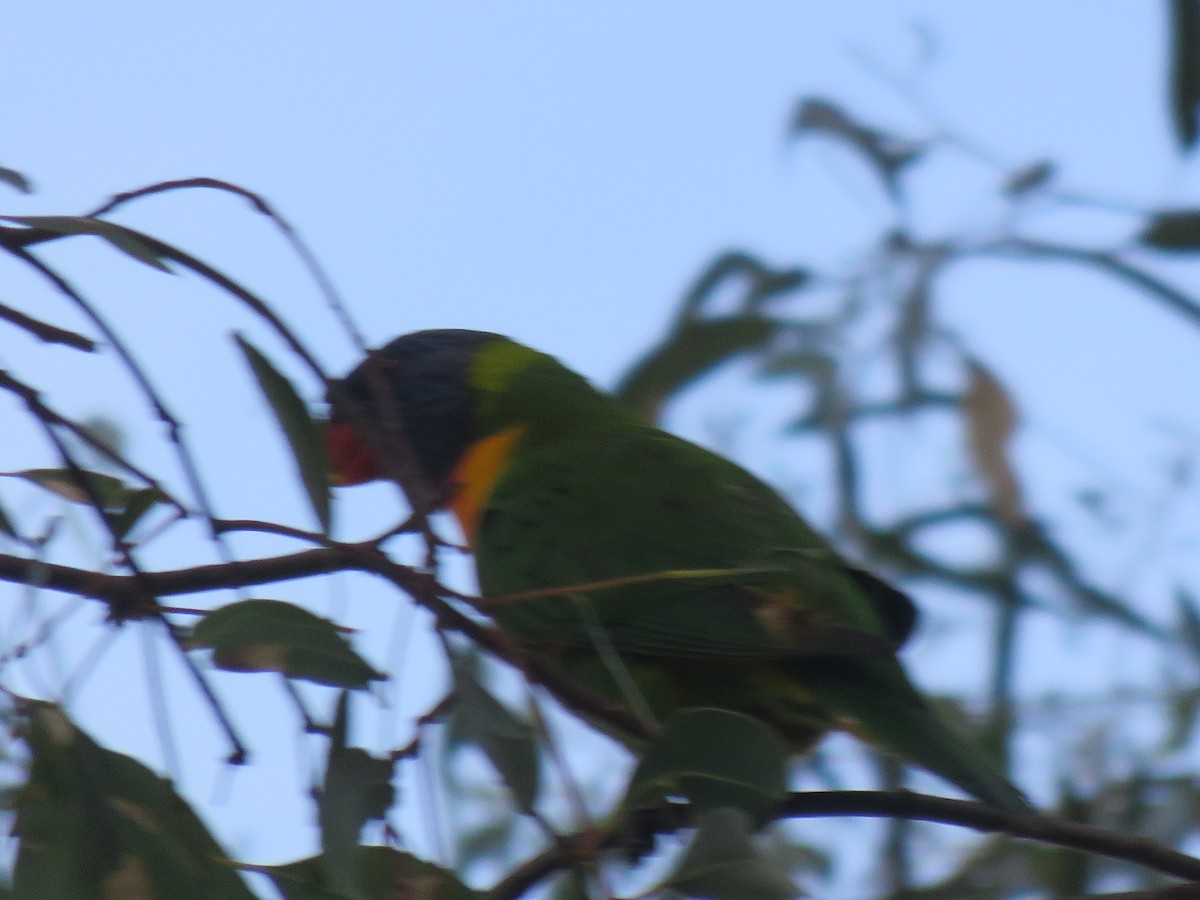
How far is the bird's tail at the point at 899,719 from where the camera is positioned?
124cm

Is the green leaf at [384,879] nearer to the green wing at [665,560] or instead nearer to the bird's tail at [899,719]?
the green wing at [665,560]

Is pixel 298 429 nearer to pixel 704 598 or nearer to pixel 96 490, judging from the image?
pixel 96 490

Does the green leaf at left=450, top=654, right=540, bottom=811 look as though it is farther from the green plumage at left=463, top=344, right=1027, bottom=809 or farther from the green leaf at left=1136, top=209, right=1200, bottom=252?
the green leaf at left=1136, top=209, right=1200, bottom=252

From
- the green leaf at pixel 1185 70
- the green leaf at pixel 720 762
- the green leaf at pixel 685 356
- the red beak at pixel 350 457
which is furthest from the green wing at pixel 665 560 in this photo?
the green leaf at pixel 1185 70

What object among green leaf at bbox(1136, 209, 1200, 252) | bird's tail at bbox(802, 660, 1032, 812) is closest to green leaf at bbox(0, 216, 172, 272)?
bird's tail at bbox(802, 660, 1032, 812)

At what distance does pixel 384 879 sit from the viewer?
917 millimetres

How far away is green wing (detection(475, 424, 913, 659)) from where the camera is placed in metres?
1.34

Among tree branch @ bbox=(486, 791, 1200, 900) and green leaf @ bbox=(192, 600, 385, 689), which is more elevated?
green leaf @ bbox=(192, 600, 385, 689)

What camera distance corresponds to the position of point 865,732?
1.33 meters

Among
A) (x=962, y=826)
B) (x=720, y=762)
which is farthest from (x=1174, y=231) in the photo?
(x=720, y=762)

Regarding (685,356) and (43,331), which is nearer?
(43,331)

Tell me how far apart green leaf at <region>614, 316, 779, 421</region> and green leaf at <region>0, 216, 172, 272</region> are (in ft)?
4.40

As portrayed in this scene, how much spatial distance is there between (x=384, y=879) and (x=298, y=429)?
0.29 meters

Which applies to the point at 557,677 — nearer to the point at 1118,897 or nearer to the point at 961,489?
the point at 1118,897
